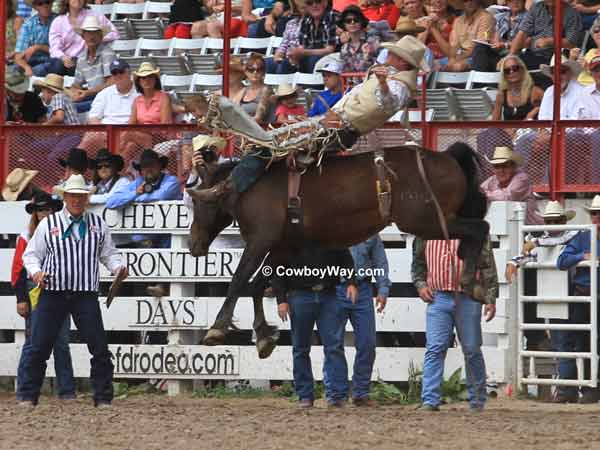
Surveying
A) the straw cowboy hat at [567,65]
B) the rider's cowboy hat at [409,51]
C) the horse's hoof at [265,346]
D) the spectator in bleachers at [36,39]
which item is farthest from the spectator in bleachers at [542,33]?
the spectator in bleachers at [36,39]

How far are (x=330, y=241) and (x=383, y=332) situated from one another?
2.65m

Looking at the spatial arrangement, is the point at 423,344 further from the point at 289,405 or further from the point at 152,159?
the point at 152,159

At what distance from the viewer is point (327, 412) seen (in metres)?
10.3

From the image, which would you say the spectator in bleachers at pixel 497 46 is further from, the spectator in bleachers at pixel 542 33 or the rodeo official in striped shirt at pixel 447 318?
the rodeo official in striped shirt at pixel 447 318

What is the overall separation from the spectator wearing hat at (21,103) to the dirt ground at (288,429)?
15.7ft

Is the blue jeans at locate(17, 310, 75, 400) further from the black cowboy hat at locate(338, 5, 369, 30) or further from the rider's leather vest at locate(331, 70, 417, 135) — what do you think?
the black cowboy hat at locate(338, 5, 369, 30)

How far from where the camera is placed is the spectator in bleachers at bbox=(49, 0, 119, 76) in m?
16.7

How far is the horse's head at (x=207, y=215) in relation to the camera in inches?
410

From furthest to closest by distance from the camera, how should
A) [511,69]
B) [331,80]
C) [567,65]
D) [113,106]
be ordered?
[113,106] < [331,80] < [511,69] < [567,65]

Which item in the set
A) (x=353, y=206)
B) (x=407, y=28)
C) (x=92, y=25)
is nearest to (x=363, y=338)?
(x=353, y=206)

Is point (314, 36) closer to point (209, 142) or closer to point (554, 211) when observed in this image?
point (209, 142)

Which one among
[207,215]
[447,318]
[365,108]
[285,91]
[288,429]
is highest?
[285,91]

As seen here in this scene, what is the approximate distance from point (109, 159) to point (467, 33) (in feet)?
13.1

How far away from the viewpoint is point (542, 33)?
555 inches
